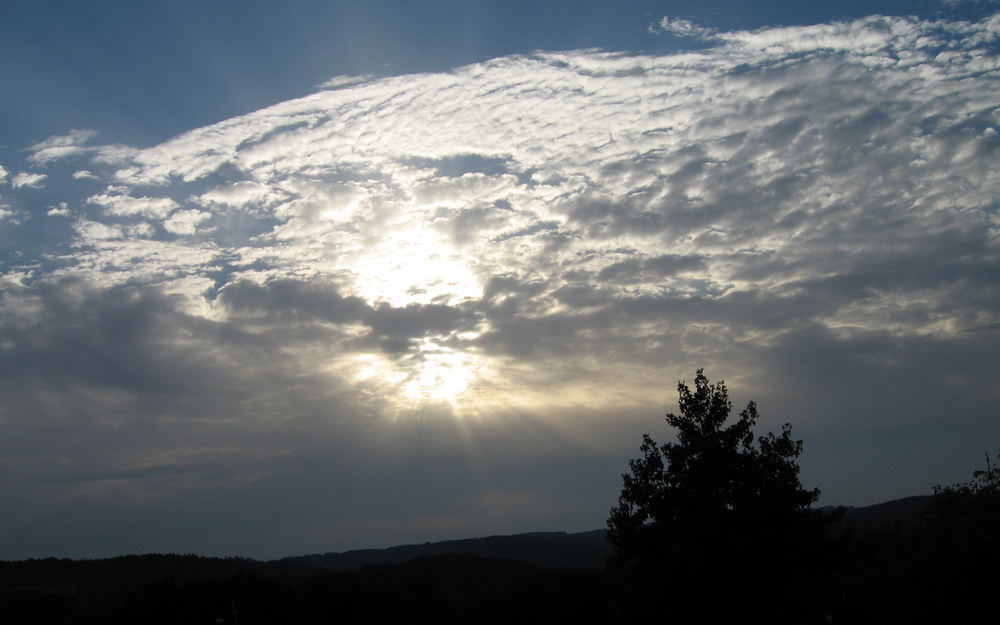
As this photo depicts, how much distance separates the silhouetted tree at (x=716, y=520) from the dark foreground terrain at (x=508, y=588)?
0.39 m

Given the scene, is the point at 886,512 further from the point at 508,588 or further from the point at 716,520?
the point at 716,520

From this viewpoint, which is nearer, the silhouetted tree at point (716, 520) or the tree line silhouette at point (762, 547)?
the tree line silhouette at point (762, 547)

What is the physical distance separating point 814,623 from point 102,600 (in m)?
99.1

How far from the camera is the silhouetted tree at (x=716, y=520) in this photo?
81.2 ft

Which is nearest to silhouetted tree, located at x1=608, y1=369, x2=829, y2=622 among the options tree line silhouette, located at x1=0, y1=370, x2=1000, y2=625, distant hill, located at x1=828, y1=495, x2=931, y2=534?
tree line silhouette, located at x1=0, y1=370, x2=1000, y2=625

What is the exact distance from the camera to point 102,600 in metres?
100

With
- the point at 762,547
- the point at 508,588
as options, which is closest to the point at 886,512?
the point at 508,588

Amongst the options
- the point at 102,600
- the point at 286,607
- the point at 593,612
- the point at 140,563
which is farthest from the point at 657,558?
the point at 140,563

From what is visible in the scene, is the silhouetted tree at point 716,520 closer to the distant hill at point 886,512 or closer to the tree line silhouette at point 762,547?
the tree line silhouette at point 762,547

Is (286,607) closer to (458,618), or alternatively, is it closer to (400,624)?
(400,624)

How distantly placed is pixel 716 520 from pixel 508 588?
8255 cm

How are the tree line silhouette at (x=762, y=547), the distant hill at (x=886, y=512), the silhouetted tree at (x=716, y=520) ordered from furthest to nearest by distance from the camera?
the distant hill at (x=886, y=512) → the silhouetted tree at (x=716, y=520) → the tree line silhouette at (x=762, y=547)

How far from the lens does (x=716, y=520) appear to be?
25.0 meters

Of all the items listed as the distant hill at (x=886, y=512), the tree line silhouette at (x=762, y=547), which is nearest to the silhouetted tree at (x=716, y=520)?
the tree line silhouette at (x=762, y=547)
